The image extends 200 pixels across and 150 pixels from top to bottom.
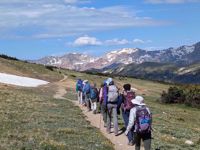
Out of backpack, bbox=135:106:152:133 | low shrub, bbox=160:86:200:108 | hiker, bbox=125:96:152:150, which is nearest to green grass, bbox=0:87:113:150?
hiker, bbox=125:96:152:150

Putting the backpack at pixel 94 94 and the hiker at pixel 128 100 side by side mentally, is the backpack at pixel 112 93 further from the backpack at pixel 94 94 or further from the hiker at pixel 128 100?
the backpack at pixel 94 94

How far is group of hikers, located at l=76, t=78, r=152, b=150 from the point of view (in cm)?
1828

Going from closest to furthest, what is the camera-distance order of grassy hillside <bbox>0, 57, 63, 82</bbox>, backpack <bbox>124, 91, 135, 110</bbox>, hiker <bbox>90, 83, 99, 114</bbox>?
1. backpack <bbox>124, 91, 135, 110</bbox>
2. hiker <bbox>90, 83, 99, 114</bbox>
3. grassy hillside <bbox>0, 57, 63, 82</bbox>

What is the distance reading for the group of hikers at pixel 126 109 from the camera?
18281 millimetres

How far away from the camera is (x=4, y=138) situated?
2259 centimetres

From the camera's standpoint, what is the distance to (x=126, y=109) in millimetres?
24797

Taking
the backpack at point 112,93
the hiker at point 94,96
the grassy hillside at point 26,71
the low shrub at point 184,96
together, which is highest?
the grassy hillside at point 26,71

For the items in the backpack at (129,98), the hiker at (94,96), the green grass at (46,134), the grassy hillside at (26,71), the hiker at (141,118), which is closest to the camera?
the hiker at (141,118)

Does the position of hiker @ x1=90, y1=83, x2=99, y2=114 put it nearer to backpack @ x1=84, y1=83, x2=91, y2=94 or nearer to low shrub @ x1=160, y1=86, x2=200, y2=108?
backpack @ x1=84, y1=83, x2=91, y2=94

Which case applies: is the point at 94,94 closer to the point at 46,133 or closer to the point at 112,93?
the point at 112,93

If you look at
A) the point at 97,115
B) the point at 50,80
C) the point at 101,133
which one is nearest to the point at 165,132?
the point at 101,133

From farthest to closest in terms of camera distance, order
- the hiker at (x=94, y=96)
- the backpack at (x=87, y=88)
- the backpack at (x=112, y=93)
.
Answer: the backpack at (x=87, y=88)
the hiker at (x=94, y=96)
the backpack at (x=112, y=93)

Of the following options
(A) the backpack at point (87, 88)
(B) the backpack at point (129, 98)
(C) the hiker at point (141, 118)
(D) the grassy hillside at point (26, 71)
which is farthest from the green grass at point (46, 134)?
(D) the grassy hillside at point (26, 71)

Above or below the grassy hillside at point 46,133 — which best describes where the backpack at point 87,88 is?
above
